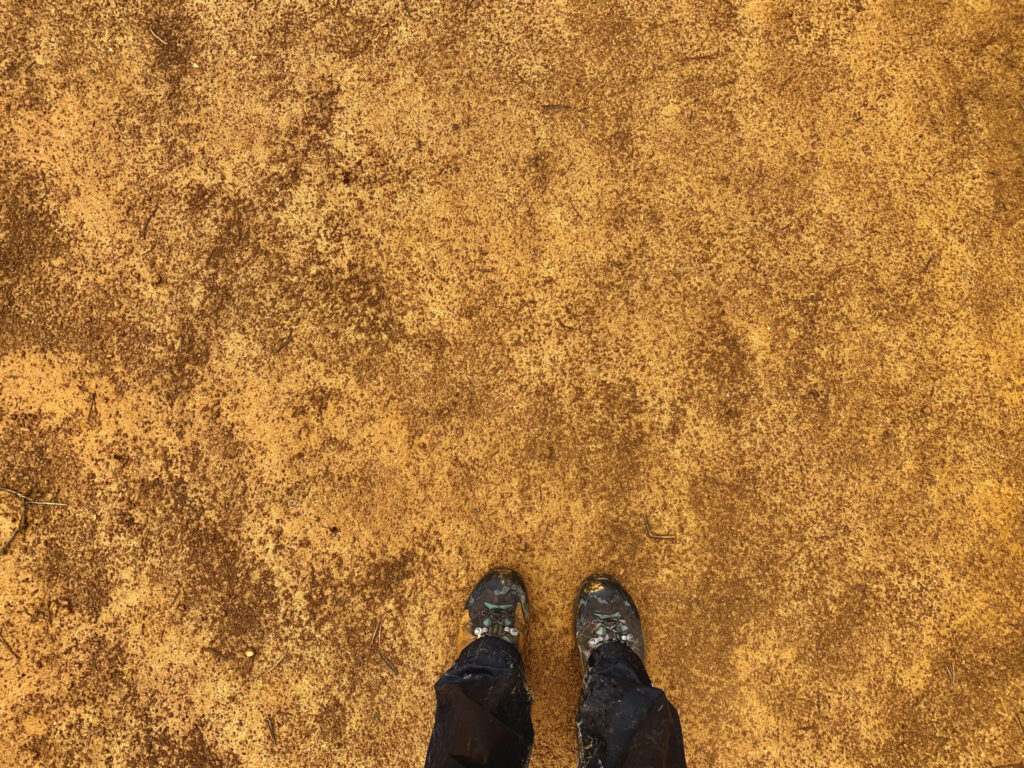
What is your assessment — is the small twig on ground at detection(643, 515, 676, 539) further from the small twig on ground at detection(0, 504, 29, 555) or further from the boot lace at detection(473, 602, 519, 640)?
the small twig on ground at detection(0, 504, 29, 555)

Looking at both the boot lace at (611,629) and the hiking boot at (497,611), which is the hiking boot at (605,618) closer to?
the boot lace at (611,629)

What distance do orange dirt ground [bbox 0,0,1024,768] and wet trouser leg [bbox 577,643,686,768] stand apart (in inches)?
8.3

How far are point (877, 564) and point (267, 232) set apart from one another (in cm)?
254

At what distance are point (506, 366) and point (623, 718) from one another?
118 centimetres

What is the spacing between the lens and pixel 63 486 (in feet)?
6.68

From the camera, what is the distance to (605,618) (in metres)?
1.86

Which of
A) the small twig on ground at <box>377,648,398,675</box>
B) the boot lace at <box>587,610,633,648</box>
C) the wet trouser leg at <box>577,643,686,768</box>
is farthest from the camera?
the small twig on ground at <box>377,648,398,675</box>

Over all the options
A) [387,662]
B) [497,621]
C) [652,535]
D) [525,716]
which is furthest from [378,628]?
[652,535]

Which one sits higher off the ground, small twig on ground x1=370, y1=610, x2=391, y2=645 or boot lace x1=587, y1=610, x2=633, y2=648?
boot lace x1=587, y1=610, x2=633, y2=648

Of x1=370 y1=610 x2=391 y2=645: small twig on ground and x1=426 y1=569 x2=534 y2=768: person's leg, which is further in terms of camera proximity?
x1=370 y1=610 x2=391 y2=645: small twig on ground

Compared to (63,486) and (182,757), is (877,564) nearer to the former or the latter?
(182,757)

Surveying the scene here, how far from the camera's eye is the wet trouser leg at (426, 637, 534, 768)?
1574 millimetres

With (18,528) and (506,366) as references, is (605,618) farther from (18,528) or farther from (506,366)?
(18,528)

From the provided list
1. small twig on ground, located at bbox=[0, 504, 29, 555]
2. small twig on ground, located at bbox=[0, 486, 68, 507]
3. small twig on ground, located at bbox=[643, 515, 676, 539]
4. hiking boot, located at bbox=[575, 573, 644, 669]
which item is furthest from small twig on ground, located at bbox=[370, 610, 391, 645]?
small twig on ground, located at bbox=[0, 504, 29, 555]
